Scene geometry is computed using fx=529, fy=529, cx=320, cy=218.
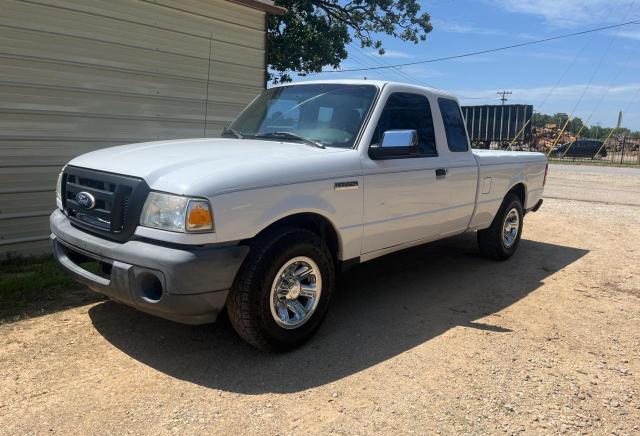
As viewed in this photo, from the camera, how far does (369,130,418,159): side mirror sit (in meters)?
4.13

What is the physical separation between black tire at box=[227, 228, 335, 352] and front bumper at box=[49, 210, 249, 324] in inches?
4.2

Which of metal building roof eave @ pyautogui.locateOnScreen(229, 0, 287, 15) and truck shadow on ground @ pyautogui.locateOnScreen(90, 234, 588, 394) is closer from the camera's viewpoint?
truck shadow on ground @ pyautogui.locateOnScreen(90, 234, 588, 394)

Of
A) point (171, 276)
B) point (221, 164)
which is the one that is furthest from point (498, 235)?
point (171, 276)

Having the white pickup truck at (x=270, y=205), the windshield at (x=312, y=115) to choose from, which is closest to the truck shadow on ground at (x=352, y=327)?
the white pickup truck at (x=270, y=205)

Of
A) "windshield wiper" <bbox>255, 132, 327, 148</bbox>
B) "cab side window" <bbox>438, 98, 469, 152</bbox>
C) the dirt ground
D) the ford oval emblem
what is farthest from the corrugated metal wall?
"cab side window" <bbox>438, 98, 469, 152</bbox>

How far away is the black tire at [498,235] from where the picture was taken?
6.37m

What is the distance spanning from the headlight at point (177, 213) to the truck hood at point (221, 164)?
0.05 m

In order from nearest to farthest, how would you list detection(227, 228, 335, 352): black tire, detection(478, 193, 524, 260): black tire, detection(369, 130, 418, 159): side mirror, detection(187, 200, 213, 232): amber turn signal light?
detection(187, 200, 213, 232): amber turn signal light
detection(227, 228, 335, 352): black tire
detection(369, 130, 418, 159): side mirror
detection(478, 193, 524, 260): black tire

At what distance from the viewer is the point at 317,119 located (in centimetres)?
452

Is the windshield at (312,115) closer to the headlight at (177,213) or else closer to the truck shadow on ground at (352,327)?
the headlight at (177,213)

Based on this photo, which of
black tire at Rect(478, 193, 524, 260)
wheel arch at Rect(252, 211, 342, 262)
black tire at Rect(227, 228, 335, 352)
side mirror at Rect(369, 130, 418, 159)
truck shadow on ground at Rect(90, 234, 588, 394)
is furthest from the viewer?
black tire at Rect(478, 193, 524, 260)

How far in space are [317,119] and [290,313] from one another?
5.55 ft

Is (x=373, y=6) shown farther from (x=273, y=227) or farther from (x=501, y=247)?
(x=273, y=227)

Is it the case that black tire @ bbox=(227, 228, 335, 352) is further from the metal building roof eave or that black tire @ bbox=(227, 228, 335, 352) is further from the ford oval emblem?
the metal building roof eave
